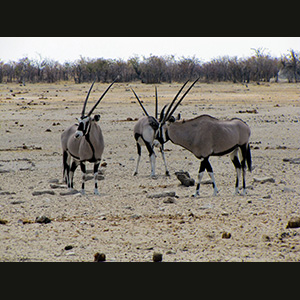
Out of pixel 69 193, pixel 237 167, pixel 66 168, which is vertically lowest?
pixel 69 193

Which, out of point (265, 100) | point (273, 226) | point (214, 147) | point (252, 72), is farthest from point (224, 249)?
point (252, 72)

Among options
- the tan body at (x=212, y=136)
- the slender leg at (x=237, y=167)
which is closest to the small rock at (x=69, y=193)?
the tan body at (x=212, y=136)

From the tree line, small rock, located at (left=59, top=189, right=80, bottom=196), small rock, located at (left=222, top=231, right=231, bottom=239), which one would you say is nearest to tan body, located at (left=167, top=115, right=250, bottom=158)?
small rock, located at (left=59, top=189, right=80, bottom=196)

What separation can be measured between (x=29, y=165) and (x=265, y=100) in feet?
67.9

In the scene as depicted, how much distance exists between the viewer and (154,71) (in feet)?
180

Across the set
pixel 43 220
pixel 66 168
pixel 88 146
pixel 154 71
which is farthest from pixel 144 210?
pixel 154 71

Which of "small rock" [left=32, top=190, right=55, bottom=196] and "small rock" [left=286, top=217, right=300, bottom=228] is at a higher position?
"small rock" [left=286, top=217, right=300, bottom=228]

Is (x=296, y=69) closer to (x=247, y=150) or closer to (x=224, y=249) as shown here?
(x=247, y=150)

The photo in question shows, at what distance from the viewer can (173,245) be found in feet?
19.6

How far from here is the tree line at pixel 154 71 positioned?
5569cm

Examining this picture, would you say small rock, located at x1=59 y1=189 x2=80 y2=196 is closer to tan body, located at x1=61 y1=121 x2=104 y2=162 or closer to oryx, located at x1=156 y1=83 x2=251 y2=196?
tan body, located at x1=61 y1=121 x2=104 y2=162

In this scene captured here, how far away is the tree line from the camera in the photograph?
55.7 meters

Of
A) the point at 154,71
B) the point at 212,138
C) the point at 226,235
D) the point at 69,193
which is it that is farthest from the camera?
the point at 154,71

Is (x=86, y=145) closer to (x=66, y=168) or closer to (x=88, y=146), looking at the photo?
(x=88, y=146)
